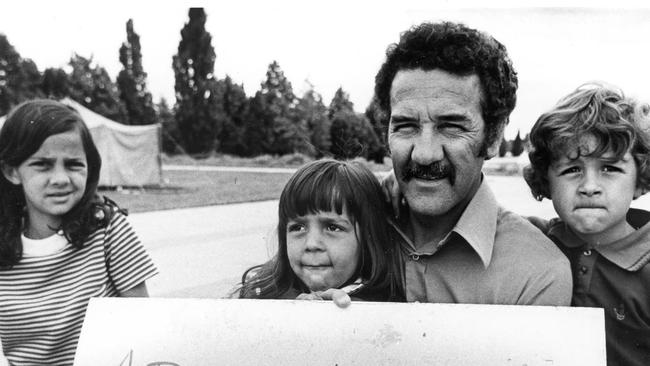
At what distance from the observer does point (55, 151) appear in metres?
1.66

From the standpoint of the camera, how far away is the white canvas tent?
1.74 metres

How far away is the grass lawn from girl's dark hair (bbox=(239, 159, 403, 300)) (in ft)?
0.57

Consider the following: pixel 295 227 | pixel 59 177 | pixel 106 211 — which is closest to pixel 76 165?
pixel 59 177

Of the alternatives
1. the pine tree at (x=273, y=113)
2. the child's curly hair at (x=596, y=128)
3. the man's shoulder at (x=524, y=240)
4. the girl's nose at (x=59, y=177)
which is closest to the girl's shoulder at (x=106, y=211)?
the girl's nose at (x=59, y=177)

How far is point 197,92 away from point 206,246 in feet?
1.67

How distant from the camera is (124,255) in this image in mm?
1751

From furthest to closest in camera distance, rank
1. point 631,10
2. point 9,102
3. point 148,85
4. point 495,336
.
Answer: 1. point 148,85
2. point 9,102
3. point 631,10
4. point 495,336

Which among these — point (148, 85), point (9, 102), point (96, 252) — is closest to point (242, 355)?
point (96, 252)

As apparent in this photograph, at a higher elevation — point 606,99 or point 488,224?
point 606,99

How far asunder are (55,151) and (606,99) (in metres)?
1.55

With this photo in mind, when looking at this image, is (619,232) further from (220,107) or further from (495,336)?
(220,107)

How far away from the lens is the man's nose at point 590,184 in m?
1.44

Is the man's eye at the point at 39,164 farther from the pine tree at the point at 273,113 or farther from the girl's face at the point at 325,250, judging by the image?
the girl's face at the point at 325,250

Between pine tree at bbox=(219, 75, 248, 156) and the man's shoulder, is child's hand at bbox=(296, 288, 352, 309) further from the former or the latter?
pine tree at bbox=(219, 75, 248, 156)
